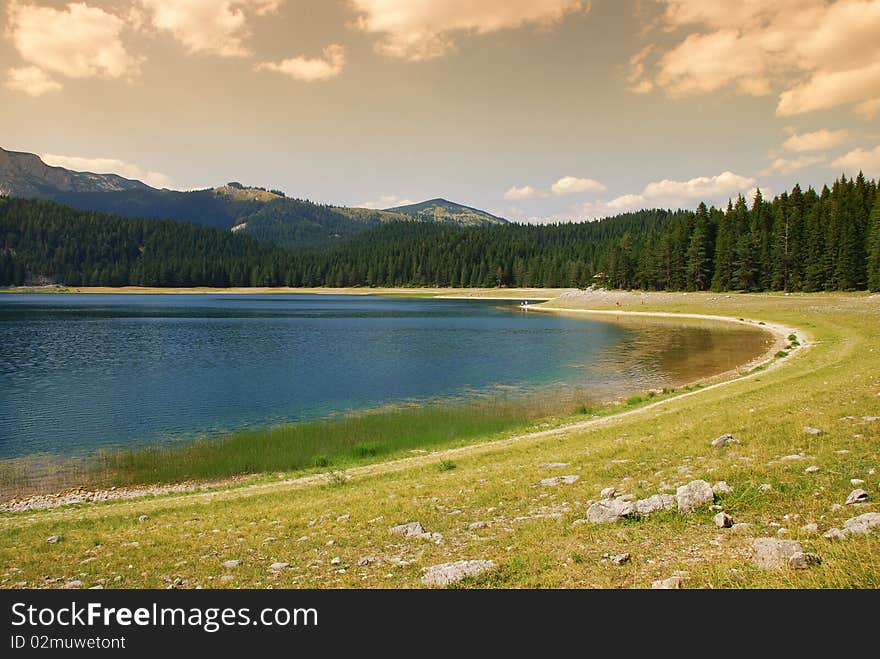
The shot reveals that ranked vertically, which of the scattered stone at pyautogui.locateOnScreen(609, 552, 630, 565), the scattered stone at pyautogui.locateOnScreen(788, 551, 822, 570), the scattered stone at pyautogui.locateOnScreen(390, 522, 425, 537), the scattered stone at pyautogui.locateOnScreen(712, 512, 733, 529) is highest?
the scattered stone at pyautogui.locateOnScreen(788, 551, 822, 570)

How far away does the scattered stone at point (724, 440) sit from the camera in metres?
11.9

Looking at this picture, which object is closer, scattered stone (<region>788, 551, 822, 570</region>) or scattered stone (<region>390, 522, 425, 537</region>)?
scattered stone (<region>788, 551, 822, 570</region>)

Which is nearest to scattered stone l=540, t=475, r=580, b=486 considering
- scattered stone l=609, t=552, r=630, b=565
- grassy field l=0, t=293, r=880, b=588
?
grassy field l=0, t=293, r=880, b=588

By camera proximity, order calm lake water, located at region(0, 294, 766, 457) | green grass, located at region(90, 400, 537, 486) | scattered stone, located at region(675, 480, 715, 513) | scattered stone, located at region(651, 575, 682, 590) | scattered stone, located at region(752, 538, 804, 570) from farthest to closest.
→ calm lake water, located at region(0, 294, 766, 457)
green grass, located at region(90, 400, 537, 486)
scattered stone, located at region(675, 480, 715, 513)
scattered stone, located at region(752, 538, 804, 570)
scattered stone, located at region(651, 575, 682, 590)

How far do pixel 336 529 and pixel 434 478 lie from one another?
402 cm

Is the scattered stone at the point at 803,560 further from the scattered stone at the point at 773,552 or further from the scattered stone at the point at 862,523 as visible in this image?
the scattered stone at the point at 862,523

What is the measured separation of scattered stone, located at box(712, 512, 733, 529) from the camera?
7.22m

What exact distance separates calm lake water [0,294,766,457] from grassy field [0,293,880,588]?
35.3 feet

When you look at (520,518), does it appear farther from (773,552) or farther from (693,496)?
(773,552)

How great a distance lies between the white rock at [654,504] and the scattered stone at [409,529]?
3.43 m

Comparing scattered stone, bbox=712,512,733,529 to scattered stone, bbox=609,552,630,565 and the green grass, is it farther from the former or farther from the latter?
the green grass

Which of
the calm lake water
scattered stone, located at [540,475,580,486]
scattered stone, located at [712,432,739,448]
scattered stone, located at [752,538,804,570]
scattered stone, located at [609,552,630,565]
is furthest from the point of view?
the calm lake water

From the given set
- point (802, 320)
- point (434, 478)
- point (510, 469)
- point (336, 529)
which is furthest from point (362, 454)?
point (802, 320)

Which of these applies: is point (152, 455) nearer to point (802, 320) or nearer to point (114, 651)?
point (114, 651)
